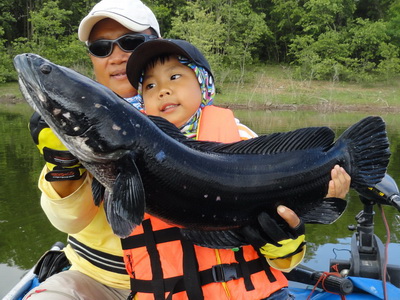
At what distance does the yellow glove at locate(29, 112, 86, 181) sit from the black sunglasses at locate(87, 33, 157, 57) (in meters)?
1.13

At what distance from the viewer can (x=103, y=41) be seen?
3.05 metres

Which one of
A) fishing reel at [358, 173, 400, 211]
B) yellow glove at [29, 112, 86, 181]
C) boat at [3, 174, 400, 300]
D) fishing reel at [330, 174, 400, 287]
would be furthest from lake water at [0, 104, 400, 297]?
yellow glove at [29, 112, 86, 181]

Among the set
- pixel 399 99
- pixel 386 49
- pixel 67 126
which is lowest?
pixel 399 99

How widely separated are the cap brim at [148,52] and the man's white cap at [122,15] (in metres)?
0.53

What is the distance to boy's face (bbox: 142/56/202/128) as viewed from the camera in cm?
257

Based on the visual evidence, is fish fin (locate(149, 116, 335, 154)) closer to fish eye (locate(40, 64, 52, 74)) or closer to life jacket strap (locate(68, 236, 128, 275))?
fish eye (locate(40, 64, 52, 74))

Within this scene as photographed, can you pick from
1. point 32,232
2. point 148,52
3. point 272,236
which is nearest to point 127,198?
point 272,236

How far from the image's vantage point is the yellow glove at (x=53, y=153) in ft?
6.75

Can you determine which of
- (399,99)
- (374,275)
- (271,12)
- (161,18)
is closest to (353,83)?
(399,99)

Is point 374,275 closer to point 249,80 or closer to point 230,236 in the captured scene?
point 230,236

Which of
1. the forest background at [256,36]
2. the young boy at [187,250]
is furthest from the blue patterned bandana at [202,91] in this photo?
the forest background at [256,36]

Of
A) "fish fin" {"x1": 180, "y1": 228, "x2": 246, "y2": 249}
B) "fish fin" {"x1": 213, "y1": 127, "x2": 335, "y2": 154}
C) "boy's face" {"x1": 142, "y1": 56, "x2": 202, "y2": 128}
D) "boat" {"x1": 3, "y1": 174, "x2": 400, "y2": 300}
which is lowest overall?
"boat" {"x1": 3, "y1": 174, "x2": 400, "y2": 300}

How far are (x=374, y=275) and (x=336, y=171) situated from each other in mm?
1477

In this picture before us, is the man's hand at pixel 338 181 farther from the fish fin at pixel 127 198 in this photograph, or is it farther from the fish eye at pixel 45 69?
the fish eye at pixel 45 69
